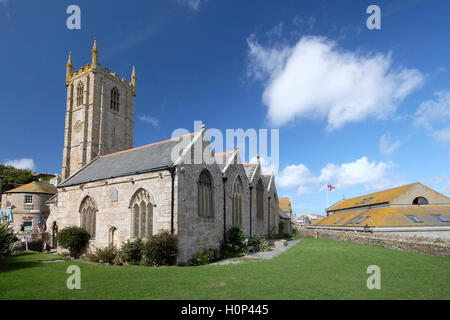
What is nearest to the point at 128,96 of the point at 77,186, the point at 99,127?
the point at 99,127

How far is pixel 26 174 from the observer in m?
60.0

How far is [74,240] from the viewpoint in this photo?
20328 mm

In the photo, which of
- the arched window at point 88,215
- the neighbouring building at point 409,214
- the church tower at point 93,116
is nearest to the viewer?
the arched window at point 88,215

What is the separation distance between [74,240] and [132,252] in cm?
719

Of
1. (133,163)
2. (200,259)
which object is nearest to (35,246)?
(133,163)

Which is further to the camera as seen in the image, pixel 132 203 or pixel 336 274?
pixel 132 203

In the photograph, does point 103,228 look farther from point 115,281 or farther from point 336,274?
point 336,274

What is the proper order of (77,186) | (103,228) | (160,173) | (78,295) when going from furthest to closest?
Answer: (77,186)
(103,228)
(160,173)
(78,295)

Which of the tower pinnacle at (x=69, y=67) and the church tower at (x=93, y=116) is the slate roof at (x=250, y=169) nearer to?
the church tower at (x=93, y=116)

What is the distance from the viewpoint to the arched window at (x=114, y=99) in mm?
39781

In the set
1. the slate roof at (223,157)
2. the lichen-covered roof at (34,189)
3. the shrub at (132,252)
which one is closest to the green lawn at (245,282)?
the shrub at (132,252)

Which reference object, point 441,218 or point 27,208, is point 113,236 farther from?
point 441,218

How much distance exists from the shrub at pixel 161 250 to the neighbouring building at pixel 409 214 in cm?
2517
